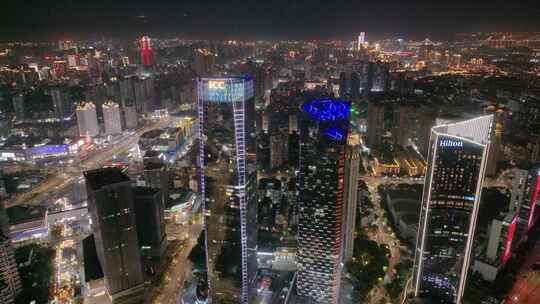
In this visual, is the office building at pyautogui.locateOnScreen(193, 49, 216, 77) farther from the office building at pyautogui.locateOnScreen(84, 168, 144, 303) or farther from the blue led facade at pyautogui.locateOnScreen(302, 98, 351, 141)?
the blue led facade at pyautogui.locateOnScreen(302, 98, 351, 141)

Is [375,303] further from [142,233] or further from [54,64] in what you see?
[54,64]

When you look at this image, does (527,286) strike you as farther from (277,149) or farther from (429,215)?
(277,149)

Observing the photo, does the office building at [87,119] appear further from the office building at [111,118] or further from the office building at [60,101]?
the office building at [60,101]

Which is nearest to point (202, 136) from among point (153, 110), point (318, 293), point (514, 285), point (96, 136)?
point (318, 293)

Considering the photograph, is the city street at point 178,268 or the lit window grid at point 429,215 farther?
the city street at point 178,268

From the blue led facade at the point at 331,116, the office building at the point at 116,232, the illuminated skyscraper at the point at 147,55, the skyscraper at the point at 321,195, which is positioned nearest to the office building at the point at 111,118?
the illuminated skyscraper at the point at 147,55

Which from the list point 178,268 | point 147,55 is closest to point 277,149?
point 178,268
